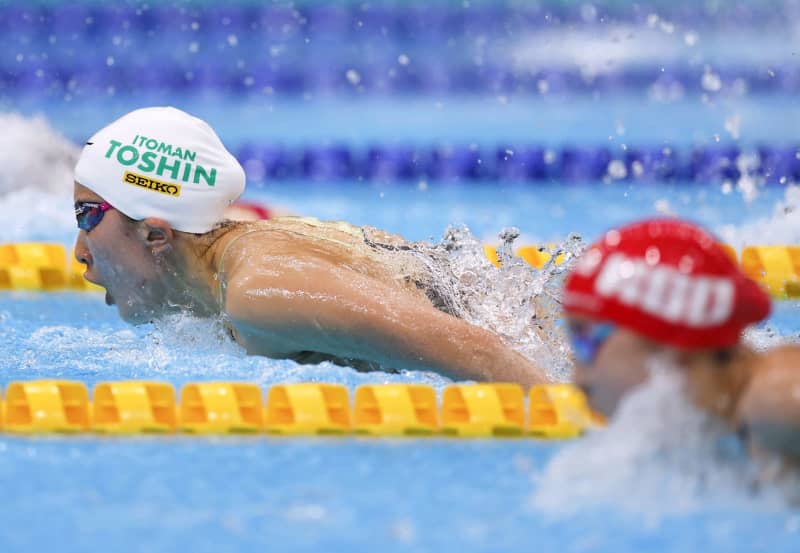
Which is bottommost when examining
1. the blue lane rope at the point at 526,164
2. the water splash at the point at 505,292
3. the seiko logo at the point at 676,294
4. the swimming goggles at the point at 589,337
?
the blue lane rope at the point at 526,164

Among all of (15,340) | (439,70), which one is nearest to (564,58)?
(439,70)

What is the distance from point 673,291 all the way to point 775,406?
21 centimetres

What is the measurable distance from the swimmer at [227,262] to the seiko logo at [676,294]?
804 mm

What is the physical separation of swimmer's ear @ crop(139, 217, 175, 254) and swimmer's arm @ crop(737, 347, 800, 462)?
1.46m

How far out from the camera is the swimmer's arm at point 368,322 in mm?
2479

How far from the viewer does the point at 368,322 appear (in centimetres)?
248

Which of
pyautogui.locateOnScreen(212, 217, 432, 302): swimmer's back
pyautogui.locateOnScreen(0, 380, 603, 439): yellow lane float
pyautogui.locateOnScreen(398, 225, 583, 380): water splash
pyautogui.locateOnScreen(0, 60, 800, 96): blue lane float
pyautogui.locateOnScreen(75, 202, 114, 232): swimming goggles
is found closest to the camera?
pyautogui.locateOnScreen(0, 380, 603, 439): yellow lane float

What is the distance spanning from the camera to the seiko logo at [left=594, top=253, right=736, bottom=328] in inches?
67.0

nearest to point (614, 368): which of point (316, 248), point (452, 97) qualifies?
point (316, 248)

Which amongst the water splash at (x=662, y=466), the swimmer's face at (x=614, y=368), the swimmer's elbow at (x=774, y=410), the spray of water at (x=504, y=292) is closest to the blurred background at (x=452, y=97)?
the spray of water at (x=504, y=292)

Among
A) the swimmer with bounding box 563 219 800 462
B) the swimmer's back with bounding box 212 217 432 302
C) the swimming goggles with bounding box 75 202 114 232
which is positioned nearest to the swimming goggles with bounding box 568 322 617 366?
the swimmer with bounding box 563 219 800 462

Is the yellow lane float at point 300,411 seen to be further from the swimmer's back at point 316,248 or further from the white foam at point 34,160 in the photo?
the white foam at point 34,160

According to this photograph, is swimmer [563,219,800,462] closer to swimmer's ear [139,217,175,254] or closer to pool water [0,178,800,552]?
pool water [0,178,800,552]

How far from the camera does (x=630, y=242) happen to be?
1.75 metres
